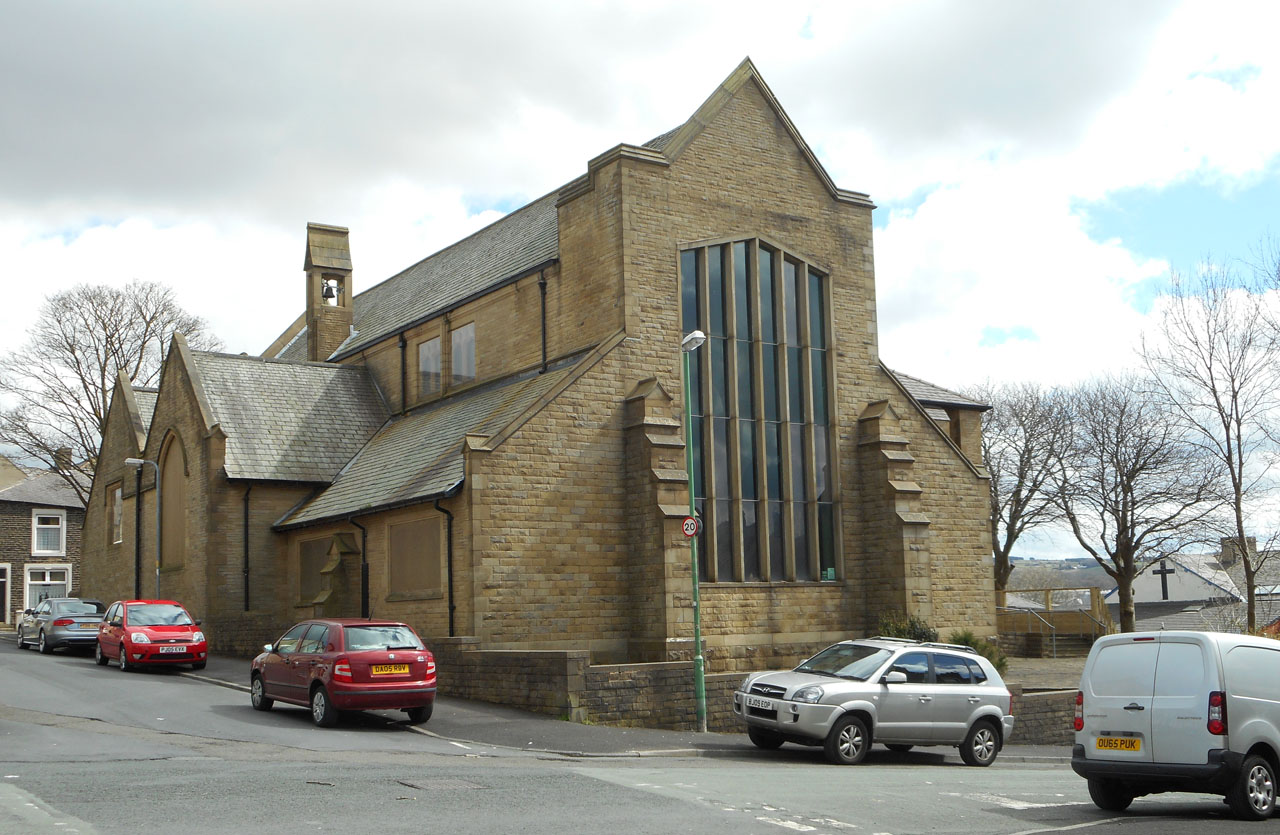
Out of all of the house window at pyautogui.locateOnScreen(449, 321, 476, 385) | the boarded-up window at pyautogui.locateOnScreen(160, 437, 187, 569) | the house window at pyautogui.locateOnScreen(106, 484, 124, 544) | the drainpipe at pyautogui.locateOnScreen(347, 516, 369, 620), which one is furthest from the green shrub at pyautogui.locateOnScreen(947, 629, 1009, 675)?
the house window at pyautogui.locateOnScreen(106, 484, 124, 544)

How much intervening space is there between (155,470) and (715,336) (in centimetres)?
1768

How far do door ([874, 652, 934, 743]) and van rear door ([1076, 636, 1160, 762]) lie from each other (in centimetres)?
464

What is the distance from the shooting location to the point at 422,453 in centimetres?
2914

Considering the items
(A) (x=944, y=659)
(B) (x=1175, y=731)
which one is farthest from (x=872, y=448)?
(B) (x=1175, y=731)

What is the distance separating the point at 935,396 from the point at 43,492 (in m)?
41.9

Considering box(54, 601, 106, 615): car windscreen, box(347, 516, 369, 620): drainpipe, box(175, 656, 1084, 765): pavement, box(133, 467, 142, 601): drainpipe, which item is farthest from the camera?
box(133, 467, 142, 601): drainpipe

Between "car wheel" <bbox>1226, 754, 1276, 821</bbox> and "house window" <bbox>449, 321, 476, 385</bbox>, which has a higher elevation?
"house window" <bbox>449, 321, 476, 385</bbox>

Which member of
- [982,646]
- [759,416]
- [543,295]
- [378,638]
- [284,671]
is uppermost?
[543,295]

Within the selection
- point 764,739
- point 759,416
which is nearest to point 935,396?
point 759,416

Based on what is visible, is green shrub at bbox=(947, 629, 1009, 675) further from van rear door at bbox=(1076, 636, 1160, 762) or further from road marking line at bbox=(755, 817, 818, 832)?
road marking line at bbox=(755, 817, 818, 832)

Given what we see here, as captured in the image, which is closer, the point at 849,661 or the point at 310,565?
the point at 849,661

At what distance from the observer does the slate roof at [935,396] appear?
3659 cm

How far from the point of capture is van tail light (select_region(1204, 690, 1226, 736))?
1162 cm

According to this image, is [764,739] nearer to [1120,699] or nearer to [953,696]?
[953,696]
